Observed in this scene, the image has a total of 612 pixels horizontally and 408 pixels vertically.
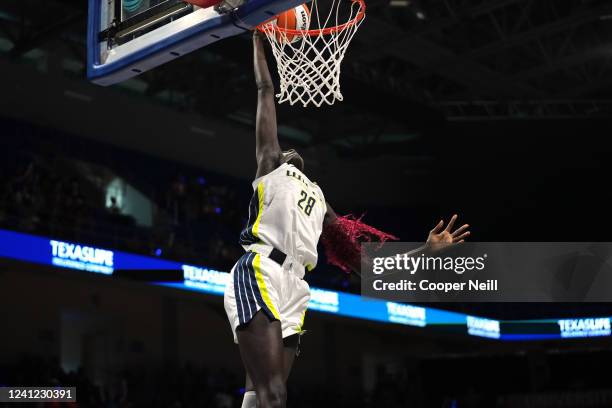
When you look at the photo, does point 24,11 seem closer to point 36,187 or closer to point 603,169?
point 36,187

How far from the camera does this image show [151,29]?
5496 millimetres

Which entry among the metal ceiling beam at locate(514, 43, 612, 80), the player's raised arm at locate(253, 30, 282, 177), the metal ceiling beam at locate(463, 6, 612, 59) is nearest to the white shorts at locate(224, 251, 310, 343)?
the player's raised arm at locate(253, 30, 282, 177)

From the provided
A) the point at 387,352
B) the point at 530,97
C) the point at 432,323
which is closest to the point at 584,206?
the point at 530,97

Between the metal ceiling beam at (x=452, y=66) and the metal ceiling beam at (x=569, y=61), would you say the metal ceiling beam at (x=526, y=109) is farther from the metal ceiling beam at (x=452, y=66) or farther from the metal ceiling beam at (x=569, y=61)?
the metal ceiling beam at (x=569, y=61)

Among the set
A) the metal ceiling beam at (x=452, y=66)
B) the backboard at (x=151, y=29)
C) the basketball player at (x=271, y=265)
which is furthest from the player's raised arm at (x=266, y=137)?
the metal ceiling beam at (x=452, y=66)

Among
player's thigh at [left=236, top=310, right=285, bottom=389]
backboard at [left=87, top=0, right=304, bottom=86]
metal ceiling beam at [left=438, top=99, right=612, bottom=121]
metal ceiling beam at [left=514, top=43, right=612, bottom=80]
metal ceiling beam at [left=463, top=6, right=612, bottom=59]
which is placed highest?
metal ceiling beam at [left=463, top=6, right=612, bottom=59]

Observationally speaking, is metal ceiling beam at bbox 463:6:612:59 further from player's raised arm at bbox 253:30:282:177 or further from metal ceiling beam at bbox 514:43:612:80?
player's raised arm at bbox 253:30:282:177

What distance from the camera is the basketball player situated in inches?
172

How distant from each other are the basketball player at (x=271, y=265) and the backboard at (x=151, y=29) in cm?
24

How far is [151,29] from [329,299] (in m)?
12.2

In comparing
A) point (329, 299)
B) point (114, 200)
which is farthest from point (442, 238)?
point (114, 200)

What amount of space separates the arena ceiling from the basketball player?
11774 mm

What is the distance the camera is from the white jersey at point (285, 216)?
465 cm

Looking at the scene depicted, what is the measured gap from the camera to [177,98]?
21438mm
